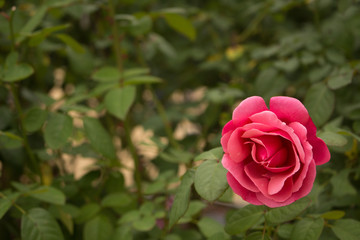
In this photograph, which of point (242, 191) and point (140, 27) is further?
point (140, 27)

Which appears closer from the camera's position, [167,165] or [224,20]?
[167,165]

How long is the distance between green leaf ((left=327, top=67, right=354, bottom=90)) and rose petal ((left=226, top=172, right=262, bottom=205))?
382mm

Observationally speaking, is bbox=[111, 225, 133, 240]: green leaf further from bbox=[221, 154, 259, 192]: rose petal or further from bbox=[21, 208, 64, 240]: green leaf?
bbox=[221, 154, 259, 192]: rose petal

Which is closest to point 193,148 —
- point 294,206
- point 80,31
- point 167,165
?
point 167,165

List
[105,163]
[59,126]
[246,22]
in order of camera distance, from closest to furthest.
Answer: [59,126]
[105,163]
[246,22]

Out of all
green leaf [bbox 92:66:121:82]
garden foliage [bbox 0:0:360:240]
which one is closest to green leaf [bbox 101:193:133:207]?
garden foliage [bbox 0:0:360:240]

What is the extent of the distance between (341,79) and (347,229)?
327 mm

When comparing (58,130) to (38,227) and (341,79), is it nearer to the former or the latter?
(38,227)

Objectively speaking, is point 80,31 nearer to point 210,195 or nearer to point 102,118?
point 102,118

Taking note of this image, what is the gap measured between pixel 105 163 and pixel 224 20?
825 mm

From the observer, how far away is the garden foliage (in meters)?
0.63

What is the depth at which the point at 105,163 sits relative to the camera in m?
0.87

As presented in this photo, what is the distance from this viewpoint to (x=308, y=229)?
563 mm

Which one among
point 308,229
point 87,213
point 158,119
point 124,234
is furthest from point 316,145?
point 158,119
